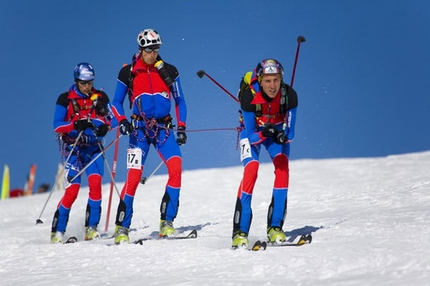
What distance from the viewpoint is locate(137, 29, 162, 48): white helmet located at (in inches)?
416

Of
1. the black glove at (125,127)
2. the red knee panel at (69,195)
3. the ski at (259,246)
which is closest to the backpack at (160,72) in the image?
the black glove at (125,127)

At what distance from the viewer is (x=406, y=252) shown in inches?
291

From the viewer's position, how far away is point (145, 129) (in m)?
10.8

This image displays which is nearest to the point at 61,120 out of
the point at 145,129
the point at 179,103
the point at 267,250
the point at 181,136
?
the point at 145,129

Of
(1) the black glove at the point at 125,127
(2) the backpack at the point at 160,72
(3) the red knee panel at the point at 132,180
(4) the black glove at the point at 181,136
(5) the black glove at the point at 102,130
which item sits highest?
(2) the backpack at the point at 160,72

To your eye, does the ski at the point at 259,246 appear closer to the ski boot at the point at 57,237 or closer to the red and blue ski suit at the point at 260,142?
the red and blue ski suit at the point at 260,142

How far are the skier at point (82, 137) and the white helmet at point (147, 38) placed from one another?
187 centimetres

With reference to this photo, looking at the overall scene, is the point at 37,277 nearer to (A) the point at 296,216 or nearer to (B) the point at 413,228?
(B) the point at 413,228

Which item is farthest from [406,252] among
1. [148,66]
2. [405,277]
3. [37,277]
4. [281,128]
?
[148,66]

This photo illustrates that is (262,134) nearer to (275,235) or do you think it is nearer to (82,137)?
(275,235)

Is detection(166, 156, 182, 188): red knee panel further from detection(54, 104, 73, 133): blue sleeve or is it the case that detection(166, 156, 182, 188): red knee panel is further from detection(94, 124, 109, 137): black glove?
detection(54, 104, 73, 133): blue sleeve

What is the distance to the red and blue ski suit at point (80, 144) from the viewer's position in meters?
12.3

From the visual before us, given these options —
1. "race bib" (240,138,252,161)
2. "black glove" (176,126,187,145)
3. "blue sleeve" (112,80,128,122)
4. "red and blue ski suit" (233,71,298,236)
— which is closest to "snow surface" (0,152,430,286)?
"red and blue ski suit" (233,71,298,236)

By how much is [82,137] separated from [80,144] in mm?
124
